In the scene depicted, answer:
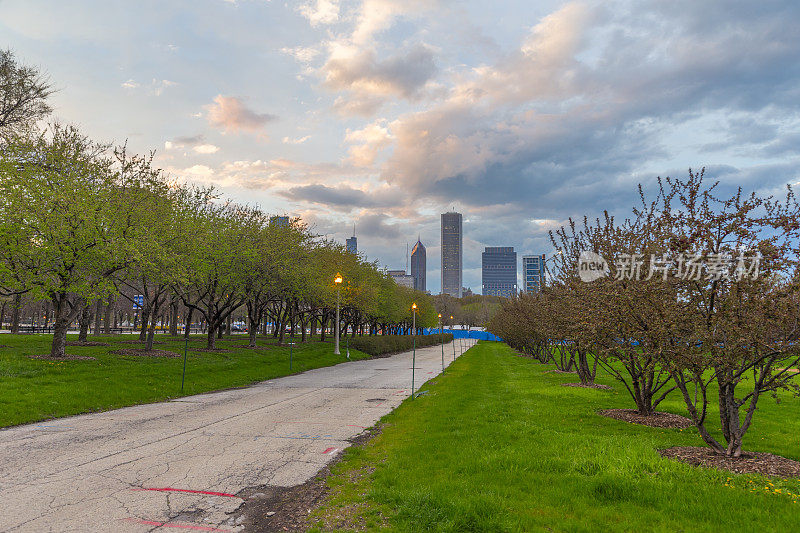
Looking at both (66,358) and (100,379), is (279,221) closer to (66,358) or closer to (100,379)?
(66,358)

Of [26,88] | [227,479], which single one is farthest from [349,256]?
[227,479]

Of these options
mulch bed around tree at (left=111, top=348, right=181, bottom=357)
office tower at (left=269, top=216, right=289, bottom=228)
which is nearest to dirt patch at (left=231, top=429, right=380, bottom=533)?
mulch bed around tree at (left=111, top=348, right=181, bottom=357)

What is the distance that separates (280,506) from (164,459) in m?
3.54

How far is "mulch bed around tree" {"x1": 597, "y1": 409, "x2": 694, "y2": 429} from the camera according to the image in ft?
38.0

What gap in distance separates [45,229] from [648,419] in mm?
22946

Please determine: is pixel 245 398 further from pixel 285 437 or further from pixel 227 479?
pixel 227 479

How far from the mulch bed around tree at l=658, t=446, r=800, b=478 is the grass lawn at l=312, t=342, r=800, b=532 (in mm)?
467

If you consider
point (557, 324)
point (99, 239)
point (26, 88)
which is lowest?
point (557, 324)

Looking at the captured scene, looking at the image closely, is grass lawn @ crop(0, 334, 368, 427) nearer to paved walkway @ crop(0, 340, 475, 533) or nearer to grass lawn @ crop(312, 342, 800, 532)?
paved walkway @ crop(0, 340, 475, 533)

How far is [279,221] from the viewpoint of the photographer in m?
38.1

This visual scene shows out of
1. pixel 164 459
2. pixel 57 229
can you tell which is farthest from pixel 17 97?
pixel 164 459

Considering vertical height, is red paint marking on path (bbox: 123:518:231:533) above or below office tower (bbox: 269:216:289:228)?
below

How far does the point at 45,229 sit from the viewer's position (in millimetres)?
18078

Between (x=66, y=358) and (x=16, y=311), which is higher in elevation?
(x=16, y=311)
